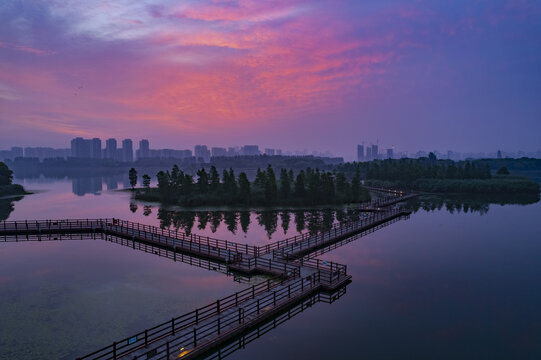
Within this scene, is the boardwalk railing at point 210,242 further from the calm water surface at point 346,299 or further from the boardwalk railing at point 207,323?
the boardwalk railing at point 207,323

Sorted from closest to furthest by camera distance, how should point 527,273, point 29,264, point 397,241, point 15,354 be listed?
point 15,354, point 527,273, point 29,264, point 397,241

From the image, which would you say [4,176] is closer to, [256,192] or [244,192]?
[244,192]

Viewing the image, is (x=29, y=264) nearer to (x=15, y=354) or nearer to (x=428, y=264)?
(x=15, y=354)

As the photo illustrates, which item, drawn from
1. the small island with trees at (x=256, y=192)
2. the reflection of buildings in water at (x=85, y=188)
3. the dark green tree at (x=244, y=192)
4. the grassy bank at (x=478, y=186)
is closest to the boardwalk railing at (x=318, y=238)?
the small island with trees at (x=256, y=192)

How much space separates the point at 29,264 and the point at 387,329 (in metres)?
32.6

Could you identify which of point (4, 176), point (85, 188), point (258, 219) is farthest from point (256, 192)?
point (85, 188)

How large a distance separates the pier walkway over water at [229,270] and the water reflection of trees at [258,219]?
25.0 ft

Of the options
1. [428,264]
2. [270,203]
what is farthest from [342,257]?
[270,203]

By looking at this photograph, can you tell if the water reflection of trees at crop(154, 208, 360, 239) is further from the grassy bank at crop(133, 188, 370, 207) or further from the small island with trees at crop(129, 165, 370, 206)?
the small island with trees at crop(129, 165, 370, 206)

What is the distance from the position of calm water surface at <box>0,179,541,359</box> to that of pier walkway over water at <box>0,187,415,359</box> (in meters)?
1.31

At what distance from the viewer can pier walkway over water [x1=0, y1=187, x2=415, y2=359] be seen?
17078 millimetres

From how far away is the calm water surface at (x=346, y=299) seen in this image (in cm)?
1808

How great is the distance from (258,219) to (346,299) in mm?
36926

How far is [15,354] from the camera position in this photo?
17.1 m
